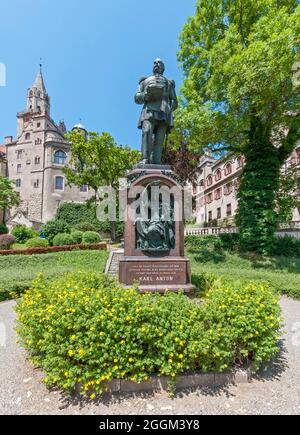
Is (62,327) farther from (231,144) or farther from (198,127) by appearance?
(231,144)

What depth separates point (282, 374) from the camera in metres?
3.87

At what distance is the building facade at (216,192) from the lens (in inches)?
1383

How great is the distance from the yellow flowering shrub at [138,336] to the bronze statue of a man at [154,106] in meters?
4.98

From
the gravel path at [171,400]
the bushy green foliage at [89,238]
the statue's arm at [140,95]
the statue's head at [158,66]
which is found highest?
the statue's head at [158,66]

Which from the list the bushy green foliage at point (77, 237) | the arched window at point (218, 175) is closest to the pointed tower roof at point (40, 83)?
the arched window at point (218, 175)

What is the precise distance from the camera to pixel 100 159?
2634 centimetres

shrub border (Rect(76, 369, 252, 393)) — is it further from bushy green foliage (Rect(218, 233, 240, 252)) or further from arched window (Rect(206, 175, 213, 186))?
arched window (Rect(206, 175, 213, 186))

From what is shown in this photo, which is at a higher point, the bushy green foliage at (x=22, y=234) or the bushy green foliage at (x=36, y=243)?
the bushy green foliage at (x=22, y=234)

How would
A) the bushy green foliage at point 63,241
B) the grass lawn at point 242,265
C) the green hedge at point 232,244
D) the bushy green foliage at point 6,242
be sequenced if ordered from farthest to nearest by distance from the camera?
the bushy green foliage at point 6,242, the bushy green foliage at point 63,241, the green hedge at point 232,244, the grass lawn at point 242,265

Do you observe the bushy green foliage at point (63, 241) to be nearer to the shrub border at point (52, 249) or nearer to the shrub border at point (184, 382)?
the shrub border at point (52, 249)

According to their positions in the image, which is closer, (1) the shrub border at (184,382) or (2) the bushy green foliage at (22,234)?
(1) the shrub border at (184,382)

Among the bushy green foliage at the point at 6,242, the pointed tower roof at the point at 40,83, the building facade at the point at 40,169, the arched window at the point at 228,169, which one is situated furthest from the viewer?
the pointed tower roof at the point at 40,83

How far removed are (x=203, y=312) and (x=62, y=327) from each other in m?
2.18

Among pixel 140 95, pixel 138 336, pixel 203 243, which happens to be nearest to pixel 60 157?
pixel 203 243
